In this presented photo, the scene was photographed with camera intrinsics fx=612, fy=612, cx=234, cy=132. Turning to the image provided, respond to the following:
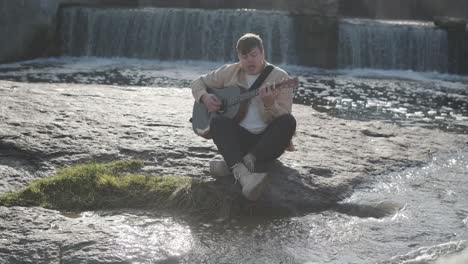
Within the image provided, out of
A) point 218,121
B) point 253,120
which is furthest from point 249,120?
point 218,121

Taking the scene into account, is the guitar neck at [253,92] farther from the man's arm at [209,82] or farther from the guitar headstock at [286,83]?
the man's arm at [209,82]

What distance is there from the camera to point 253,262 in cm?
334

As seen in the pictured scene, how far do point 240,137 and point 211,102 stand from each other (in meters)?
0.34

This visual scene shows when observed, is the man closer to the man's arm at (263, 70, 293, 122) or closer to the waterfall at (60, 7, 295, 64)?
the man's arm at (263, 70, 293, 122)

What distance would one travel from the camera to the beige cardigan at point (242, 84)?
14.0 feet

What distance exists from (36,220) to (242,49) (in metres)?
1.74

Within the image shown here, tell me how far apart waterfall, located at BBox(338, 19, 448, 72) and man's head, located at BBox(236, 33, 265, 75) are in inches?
512

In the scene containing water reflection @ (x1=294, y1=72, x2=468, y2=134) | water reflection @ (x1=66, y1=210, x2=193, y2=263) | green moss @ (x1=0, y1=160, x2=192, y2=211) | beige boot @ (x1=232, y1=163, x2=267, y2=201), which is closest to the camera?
water reflection @ (x1=66, y1=210, x2=193, y2=263)

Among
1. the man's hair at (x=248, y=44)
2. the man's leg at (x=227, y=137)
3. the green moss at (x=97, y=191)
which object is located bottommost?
the green moss at (x=97, y=191)

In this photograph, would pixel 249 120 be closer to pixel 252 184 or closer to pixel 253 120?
pixel 253 120

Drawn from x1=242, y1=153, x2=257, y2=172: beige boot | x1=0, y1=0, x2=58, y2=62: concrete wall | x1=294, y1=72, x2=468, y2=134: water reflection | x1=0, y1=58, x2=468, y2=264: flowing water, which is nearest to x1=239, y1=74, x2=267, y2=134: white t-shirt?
x1=242, y1=153, x2=257, y2=172: beige boot

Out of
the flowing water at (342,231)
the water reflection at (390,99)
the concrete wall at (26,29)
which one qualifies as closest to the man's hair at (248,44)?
the flowing water at (342,231)

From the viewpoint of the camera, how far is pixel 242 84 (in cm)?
437

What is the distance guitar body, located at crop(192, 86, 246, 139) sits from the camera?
4.38 metres
